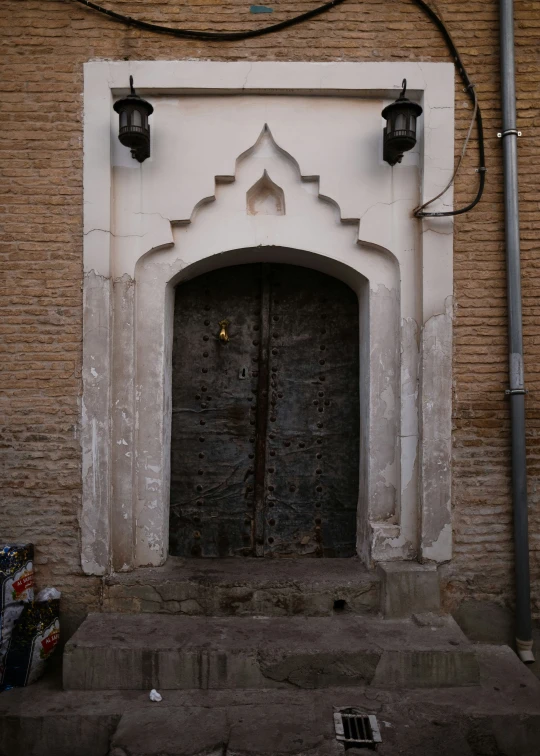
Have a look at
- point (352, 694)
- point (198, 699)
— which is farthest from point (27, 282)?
point (352, 694)

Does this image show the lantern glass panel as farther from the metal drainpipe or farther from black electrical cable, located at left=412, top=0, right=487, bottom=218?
the metal drainpipe

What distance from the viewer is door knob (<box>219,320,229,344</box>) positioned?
4.58 metres

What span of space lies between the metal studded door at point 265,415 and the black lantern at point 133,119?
3.65 ft

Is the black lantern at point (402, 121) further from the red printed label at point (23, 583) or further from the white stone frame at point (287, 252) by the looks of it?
the red printed label at point (23, 583)

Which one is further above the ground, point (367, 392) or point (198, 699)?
point (367, 392)

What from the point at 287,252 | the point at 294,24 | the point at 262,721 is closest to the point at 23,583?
the point at 262,721

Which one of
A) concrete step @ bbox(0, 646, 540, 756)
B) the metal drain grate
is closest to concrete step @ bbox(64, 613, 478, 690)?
concrete step @ bbox(0, 646, 540, 756)

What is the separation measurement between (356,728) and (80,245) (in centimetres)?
335

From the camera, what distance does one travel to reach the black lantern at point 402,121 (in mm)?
3869

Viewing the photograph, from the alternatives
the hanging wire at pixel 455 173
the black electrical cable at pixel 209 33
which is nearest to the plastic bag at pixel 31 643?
the hanging wire at pixel 455 173

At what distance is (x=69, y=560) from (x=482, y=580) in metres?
2.77

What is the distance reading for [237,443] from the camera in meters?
4.67

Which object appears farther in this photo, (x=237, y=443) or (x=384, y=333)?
(x=237, y=443)

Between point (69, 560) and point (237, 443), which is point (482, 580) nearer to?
point (237, 443)
